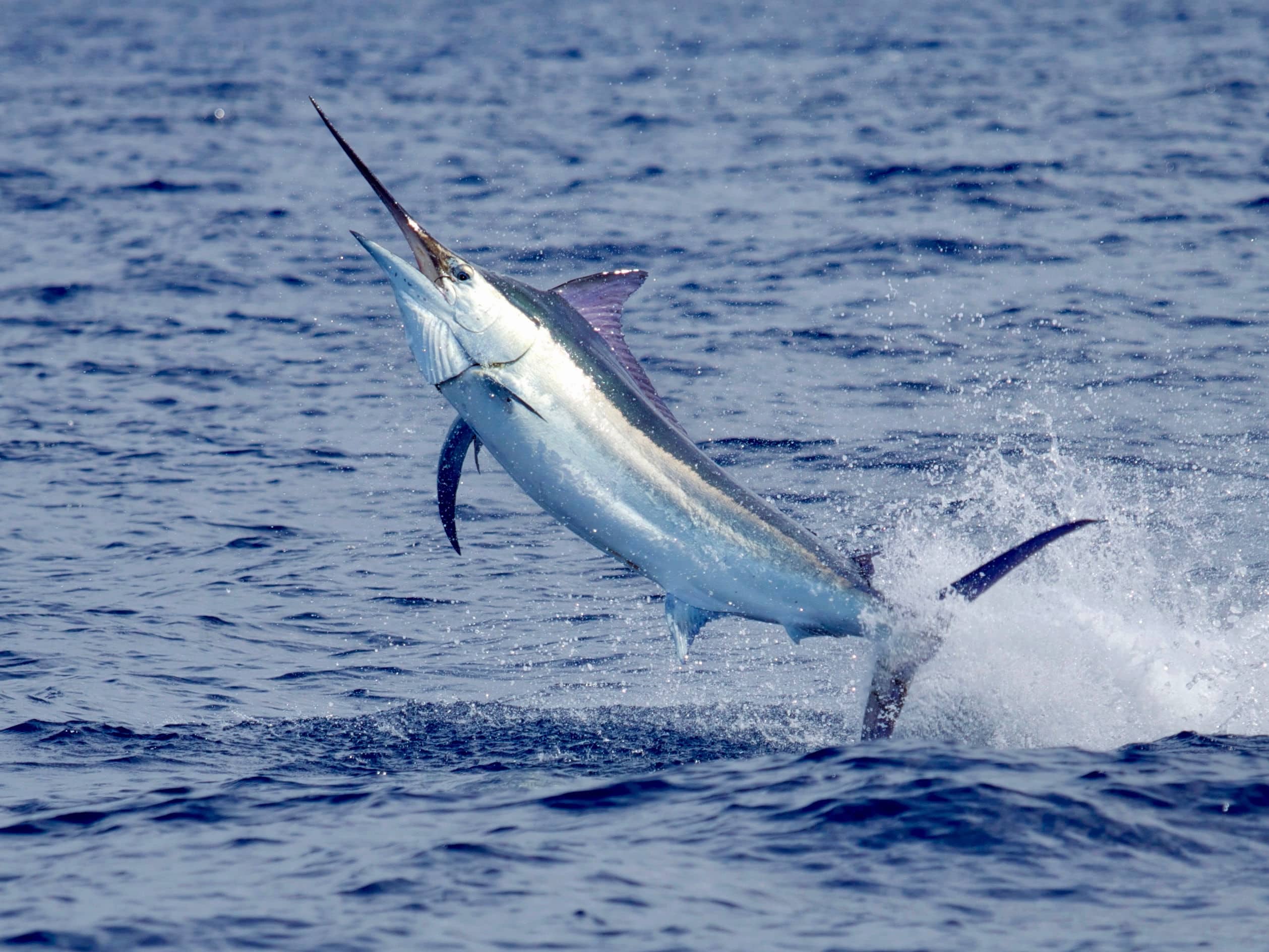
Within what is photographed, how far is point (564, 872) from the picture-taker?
24.8ft

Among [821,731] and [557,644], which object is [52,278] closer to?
[557,644]

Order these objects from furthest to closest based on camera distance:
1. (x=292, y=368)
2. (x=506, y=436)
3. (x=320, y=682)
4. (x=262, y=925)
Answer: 1. (x=292, y=368)
2. (x=320, y=682)
3. (x=506, y=436)
4. (x=262, y=925)

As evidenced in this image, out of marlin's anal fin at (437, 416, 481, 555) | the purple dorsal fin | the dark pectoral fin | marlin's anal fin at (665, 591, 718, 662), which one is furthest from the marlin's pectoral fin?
the dark pectoral fin

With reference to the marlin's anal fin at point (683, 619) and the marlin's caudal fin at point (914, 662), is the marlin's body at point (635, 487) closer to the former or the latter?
the marlin's anal fin at point (683, 619)

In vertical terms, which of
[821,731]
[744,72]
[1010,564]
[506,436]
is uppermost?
[744,72]

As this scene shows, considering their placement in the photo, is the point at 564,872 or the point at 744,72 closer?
the point at 564,872

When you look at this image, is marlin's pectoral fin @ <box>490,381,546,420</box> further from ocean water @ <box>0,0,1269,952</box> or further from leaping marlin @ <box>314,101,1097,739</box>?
ocean water @ <box>0,0,1269,952</box>

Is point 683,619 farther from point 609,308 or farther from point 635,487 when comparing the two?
point 609,308

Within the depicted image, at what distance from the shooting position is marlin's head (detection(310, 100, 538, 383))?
24.4 ft

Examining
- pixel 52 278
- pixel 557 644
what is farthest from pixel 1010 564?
pixel 52 278

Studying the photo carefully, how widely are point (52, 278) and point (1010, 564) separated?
19.5 m

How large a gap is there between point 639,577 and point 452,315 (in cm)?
690

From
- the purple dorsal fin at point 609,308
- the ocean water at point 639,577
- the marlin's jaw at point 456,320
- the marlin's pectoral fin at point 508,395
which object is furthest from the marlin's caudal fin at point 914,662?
the marlin's jaw at point 456,320

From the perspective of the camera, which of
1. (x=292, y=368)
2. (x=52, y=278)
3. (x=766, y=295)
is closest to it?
(x=292, y=368)
